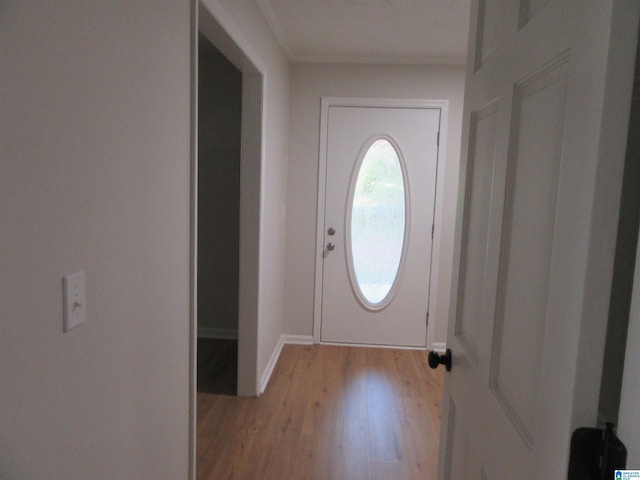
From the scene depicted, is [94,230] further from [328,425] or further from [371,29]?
[371,29]

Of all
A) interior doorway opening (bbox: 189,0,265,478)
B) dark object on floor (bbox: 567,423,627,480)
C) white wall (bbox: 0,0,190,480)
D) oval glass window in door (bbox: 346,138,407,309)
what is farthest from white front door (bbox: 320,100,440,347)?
dark object on floor (bbox: 567,423,627,480)

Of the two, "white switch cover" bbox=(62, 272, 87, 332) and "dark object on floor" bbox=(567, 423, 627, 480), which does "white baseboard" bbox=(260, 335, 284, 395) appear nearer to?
"white switch cover" bbox=(62, 272, 87, 332)

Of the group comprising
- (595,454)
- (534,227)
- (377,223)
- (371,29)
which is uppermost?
(371,29)

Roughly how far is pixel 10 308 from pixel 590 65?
94 cm

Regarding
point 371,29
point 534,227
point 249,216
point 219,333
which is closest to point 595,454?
point 534,227

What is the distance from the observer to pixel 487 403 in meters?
0.92

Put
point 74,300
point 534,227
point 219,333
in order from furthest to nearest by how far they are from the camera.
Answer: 1. point 219,333
2. point 74,300
3. point 534,227

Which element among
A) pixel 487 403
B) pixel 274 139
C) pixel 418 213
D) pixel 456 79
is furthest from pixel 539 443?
pixel 456 79

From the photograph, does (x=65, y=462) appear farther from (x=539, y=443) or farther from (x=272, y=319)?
(x=272, y=319)

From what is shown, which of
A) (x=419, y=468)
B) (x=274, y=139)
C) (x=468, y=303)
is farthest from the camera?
(x=274, y=139)

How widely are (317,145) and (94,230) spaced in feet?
9.36

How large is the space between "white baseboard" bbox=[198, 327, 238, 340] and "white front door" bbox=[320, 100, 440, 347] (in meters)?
0.84

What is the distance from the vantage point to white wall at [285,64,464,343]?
3.56 m

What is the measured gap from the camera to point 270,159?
2.96m
